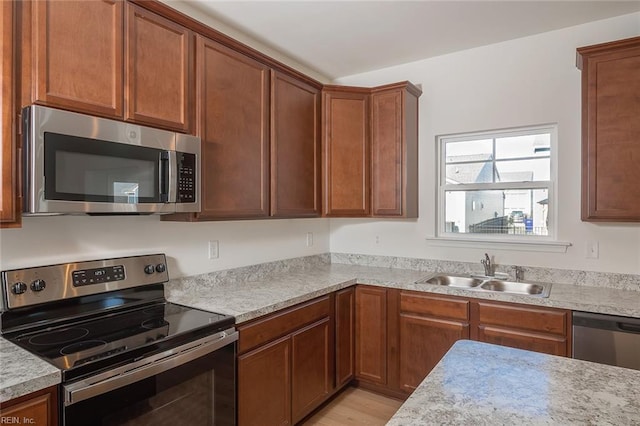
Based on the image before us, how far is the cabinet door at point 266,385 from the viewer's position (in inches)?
77.5

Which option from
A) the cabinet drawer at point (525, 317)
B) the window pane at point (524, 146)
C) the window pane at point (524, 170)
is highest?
the window pane at point (524, 146)

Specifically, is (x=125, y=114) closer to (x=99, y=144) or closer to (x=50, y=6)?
(x=99, y=144)

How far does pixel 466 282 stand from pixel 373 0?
2.11 meters

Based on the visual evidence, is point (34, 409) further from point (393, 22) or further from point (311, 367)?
point (393, 22)

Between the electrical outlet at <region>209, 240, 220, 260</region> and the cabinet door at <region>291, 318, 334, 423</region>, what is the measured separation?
2.50 ft

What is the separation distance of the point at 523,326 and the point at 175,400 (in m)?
2.00

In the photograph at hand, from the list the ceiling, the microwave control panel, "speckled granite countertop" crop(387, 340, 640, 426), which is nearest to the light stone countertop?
the microwave control panel

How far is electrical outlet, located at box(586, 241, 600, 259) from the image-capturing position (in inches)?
102

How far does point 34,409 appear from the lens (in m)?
1.19

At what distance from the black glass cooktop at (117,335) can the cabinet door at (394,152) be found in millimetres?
1719

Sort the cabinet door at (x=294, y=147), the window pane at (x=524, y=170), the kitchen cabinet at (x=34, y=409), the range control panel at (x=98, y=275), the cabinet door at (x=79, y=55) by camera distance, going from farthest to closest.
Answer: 1. the window pane at (x=524, y=170)
2. the cabinet door at (x=294, y=147)
3. the range control panel at (x=98, y=275)
4. the cabinet door at (x=79, y=55)
5. the kitchen cabinet at (x=34, y=409)

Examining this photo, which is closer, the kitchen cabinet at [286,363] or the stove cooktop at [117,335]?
the stove cooktop at [117,335]

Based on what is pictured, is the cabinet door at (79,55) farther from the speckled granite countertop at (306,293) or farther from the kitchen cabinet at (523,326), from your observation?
the kitchen cabinet at (523,326)

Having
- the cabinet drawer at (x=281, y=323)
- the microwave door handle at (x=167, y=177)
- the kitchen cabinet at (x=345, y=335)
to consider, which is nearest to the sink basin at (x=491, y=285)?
the kitchen cabinet at (x=345, y=335)
